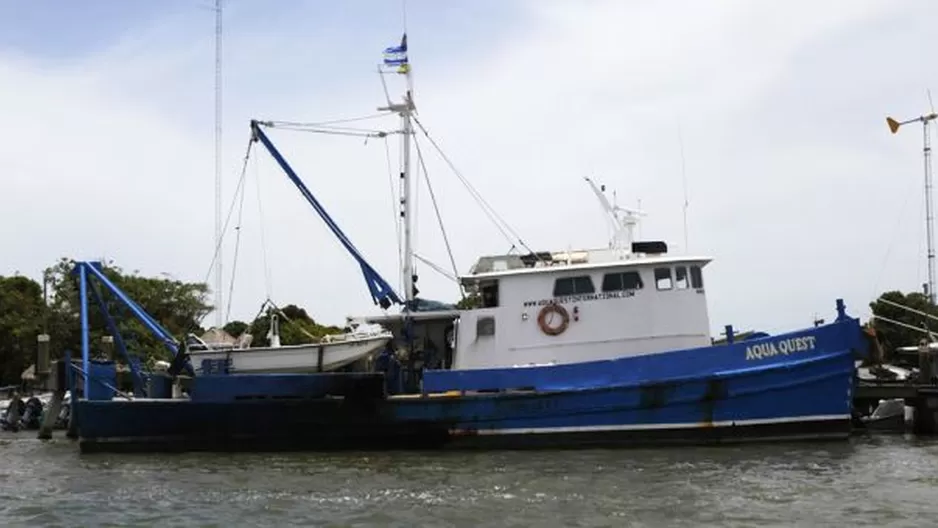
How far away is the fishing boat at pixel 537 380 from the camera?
1664 cm

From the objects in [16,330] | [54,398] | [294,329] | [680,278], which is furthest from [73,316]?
[680,278]

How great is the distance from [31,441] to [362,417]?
9.81 m

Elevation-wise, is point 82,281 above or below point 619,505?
above

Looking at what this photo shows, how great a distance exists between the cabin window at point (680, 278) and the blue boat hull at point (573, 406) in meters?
1.59

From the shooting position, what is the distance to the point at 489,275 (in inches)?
722

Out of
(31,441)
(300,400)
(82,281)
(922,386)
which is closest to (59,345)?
(31,441)

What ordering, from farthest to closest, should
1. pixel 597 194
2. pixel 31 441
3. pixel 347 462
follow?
pixel 31 441 < pixel 597 194 < pixel 347 462

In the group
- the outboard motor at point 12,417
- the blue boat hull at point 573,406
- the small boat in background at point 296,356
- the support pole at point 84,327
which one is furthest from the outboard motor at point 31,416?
the blue boat hull at point 573,406

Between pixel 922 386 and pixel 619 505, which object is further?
pixel 922 386

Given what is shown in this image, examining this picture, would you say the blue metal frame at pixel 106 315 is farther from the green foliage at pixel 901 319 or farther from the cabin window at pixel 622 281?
the green foliage at pixel 901 319

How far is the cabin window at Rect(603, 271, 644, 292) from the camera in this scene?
58.3 ft

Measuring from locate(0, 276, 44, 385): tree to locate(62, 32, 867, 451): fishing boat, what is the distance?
26.8 m

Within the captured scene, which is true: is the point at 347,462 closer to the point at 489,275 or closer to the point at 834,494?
the point at 489,275

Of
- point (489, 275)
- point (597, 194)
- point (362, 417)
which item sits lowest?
point (362, 417)
